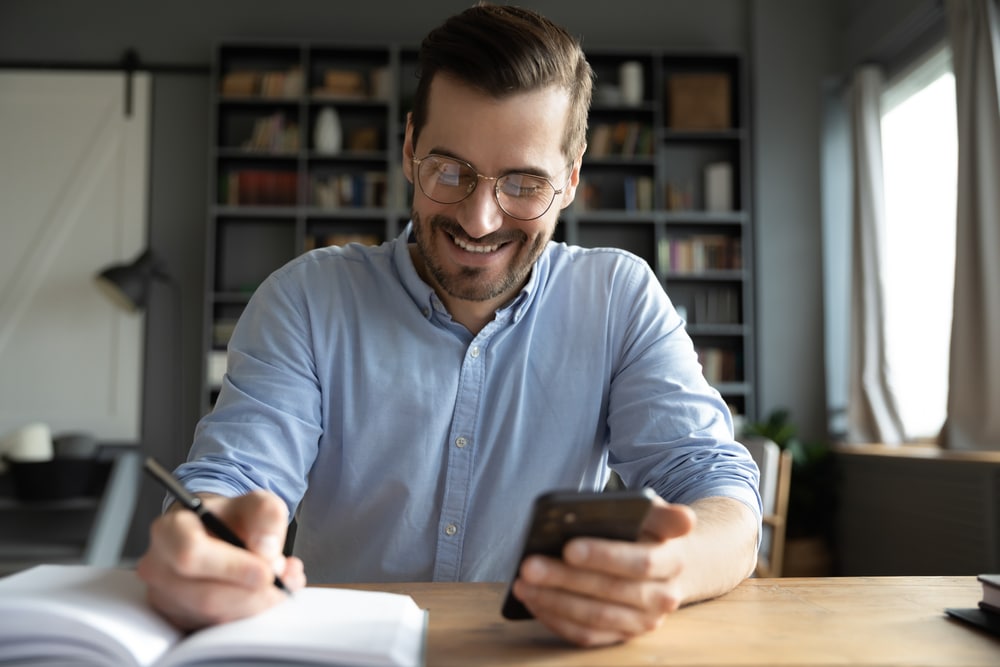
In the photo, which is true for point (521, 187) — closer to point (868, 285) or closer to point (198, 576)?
point (198, 576)

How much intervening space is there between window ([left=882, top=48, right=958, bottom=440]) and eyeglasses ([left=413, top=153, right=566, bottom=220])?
139 inches

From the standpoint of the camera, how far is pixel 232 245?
17.9 feet

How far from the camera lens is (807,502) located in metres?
4.79

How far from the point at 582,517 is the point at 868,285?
4337mm

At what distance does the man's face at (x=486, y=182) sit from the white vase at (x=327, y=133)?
4055 mm

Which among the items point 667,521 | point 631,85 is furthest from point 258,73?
point 667,521

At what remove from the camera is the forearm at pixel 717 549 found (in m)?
0.94

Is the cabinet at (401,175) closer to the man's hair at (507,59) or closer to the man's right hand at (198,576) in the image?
the man's hair at (507,59)

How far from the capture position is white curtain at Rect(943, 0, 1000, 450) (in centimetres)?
358

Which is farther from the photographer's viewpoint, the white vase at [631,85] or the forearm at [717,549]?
the white vase at [631,85]

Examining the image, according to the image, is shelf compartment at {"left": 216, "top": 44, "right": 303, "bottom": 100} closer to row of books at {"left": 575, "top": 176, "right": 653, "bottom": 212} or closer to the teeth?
row of books at {"left": 575, "top": 176, "right": 653, "bottom": 212}

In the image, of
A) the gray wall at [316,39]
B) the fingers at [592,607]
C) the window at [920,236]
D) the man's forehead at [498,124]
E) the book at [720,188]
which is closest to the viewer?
the fingers at [592,607]

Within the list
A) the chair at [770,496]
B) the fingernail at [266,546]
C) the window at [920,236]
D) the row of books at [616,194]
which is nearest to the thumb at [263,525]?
the fingernail at [266,546]

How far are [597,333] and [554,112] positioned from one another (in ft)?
1.14
